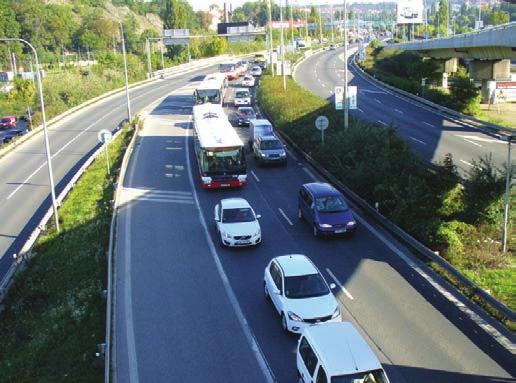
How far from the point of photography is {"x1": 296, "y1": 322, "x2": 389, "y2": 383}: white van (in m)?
11.5

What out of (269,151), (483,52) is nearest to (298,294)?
(269,151)

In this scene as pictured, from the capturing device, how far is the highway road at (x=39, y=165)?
30656mm

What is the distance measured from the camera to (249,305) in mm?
17438

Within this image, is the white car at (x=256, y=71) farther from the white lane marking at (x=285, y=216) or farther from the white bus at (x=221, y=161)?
the white lane marking at (x=285, y=216)

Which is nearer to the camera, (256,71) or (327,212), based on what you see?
(327,212)

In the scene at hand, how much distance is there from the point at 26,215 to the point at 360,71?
65501mm

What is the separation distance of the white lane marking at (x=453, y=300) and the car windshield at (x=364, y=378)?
4.79m

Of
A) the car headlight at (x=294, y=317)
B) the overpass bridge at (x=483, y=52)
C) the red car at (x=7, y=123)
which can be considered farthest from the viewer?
the red car at (x=7, y=123)

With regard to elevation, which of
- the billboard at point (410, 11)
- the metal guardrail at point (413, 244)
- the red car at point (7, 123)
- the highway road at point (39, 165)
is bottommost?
the red car at point (7, 123)

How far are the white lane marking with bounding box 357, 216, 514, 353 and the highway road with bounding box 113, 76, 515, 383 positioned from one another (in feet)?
0.31

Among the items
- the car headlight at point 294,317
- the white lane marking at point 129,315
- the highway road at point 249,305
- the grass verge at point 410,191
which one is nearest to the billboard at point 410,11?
the grass verge at point 410,191

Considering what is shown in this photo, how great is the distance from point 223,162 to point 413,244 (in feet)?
36.3

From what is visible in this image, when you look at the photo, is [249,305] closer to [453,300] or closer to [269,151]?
[453,300]

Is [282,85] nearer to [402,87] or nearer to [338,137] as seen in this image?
[402,87]
